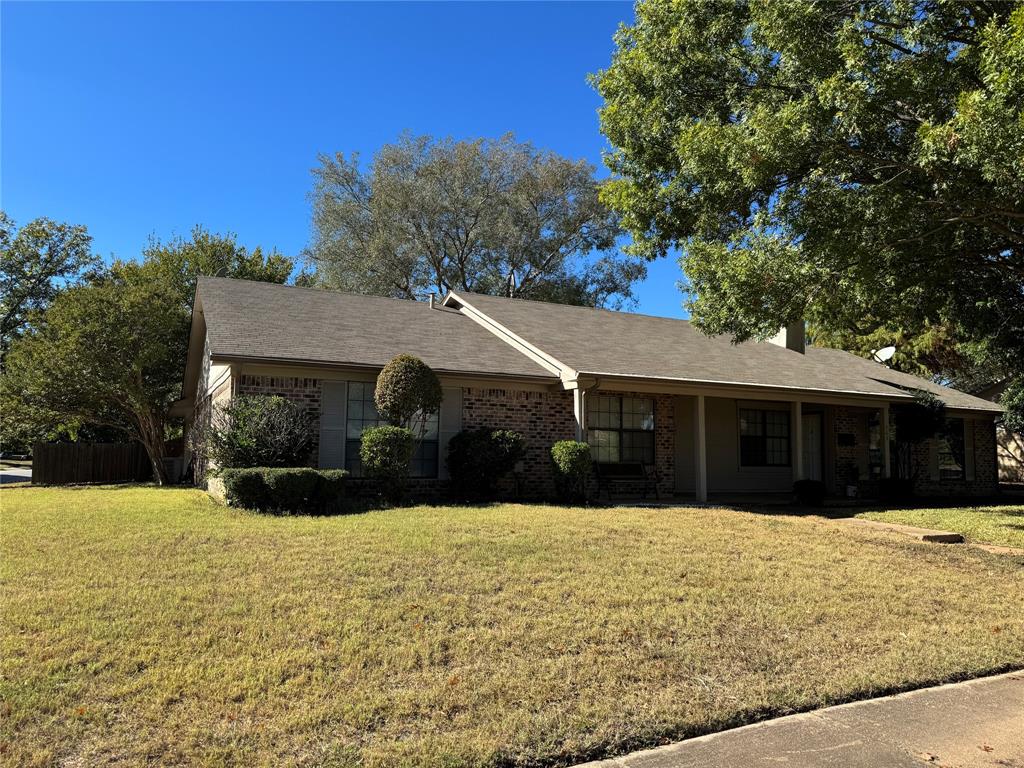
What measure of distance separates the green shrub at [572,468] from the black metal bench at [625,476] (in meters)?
1.50

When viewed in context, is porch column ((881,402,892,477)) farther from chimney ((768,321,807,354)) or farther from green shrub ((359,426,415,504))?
green shrub ((359,426,415,504))

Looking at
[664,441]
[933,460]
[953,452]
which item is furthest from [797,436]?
[953,452]

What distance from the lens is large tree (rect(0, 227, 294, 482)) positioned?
18.3m

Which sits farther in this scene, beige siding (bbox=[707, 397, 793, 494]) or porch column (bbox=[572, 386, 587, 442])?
beige siding (bbox=[707, 397, 793, 494])

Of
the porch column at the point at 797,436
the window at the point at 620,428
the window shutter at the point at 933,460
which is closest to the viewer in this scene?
the window at the point at 620,428

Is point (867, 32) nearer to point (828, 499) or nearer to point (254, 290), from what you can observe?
point (828, 499)

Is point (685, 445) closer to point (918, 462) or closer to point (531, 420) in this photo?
point (531, 420)

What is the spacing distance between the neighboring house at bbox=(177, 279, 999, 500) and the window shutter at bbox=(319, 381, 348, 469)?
0.08ft

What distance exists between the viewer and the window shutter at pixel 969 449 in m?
20.4

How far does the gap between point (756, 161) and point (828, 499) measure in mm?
10203

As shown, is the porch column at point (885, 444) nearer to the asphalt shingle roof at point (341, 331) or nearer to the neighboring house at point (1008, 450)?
the asphalt shingle roof at point (341, 331)

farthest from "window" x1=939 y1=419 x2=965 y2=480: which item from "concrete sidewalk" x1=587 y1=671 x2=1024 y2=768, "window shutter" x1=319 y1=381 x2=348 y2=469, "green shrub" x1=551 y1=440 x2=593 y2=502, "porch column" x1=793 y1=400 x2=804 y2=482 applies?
"concrete sidewalk" x1=587 y1=671 x2=1024 y2=768

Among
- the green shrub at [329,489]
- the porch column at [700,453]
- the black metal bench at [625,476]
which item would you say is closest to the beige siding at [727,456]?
the black metal bench at [625,476]

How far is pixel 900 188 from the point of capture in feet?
30.3
